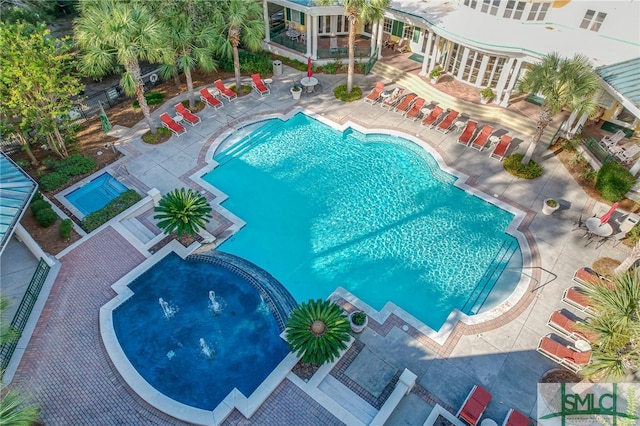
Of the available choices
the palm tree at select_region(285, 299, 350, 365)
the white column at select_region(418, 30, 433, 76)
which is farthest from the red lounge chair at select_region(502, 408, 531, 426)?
the white column at select_region(418, 30, 433, 76)

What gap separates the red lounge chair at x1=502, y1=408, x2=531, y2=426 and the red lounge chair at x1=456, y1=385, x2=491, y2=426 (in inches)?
28.4

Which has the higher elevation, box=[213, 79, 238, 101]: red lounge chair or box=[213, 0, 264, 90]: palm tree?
box=[213, 0, 264, 90]: palm tree

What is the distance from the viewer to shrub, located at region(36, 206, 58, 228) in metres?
18.9

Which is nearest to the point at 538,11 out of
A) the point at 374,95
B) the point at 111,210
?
the point at 374,95

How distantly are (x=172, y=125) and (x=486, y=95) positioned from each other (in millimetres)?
20062

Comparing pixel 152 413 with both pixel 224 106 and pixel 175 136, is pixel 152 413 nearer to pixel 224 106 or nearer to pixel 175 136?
pixel 175 136

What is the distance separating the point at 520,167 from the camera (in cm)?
2255

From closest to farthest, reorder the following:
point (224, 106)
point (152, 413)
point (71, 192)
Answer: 1. point (152, 413)
2. point (71, 192)
3. point (224, 106)

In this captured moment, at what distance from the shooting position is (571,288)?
17.0 meters

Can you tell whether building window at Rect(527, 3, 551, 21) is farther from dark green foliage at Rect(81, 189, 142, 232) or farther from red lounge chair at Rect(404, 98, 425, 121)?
dark green foliage at Rect(81, 189, 142, 232)

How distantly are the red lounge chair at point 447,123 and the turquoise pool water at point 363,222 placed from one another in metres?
2.20

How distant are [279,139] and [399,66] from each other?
456 inches

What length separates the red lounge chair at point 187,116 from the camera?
25375 mm

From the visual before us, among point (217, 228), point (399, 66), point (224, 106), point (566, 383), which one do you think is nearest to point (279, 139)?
point (224, 106)
